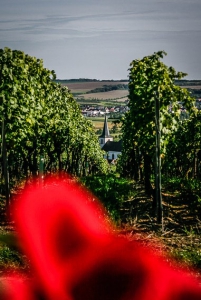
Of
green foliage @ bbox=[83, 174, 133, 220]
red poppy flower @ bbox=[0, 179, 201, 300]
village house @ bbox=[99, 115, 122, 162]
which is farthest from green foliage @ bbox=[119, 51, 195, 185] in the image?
village house @ bbox=[99, 115, 122, 162]

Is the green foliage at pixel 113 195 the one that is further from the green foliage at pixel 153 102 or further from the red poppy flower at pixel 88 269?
the red poppy flower at pixel 88 269

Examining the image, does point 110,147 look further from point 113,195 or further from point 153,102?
point 153,102

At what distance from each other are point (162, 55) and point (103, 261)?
915 centimetres

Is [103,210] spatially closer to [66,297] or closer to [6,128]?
[6,128]

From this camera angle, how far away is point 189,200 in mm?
19250

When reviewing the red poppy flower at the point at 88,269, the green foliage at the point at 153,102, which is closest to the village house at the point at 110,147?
the green foliage at the point at 153,102

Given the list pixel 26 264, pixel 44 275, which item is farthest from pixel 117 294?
pixel 26 264

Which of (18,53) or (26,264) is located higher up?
(18,53)

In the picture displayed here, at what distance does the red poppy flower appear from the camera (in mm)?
8039

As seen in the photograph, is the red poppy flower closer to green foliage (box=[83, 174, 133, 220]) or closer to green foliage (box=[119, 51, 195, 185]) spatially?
green foliage (box=[83, 174, 133, 220])

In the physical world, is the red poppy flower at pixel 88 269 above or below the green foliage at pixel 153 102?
below

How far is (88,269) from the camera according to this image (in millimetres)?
8977

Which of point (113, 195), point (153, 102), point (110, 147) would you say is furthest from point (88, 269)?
point (110, 147)

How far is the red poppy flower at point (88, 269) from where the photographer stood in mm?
8039
